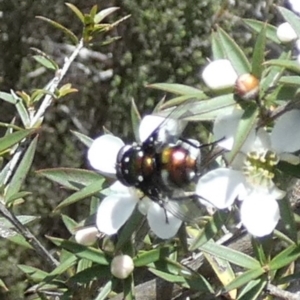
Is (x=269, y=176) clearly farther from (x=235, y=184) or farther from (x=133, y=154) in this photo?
(x=133, y=154)

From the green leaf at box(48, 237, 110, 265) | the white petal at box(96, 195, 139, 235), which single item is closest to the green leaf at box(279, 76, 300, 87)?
the white petal at box(96, 195, 139, 235)

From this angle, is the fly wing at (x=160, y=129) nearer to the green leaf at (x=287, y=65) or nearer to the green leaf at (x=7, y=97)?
the green leaf at (x=287, y=65)

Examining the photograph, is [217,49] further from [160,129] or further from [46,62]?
[46,62]

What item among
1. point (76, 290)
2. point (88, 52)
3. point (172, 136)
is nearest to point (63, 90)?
point (76, 290)

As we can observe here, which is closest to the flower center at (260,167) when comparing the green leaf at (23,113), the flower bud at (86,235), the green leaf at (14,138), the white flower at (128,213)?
the white flower at (128,213)

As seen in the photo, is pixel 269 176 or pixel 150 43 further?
pixel 150 43

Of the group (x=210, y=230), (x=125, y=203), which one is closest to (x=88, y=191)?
(x=125, y=203)

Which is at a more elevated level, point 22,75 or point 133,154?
point 133,154
